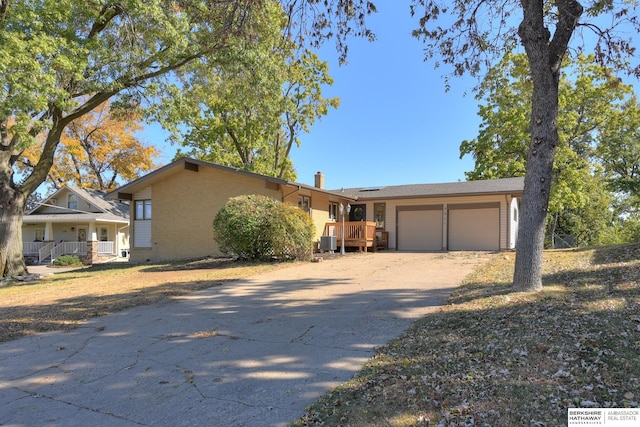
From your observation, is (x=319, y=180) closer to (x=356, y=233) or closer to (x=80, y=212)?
(x=356, y=233)

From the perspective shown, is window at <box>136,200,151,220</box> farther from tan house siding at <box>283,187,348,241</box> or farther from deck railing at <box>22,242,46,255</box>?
deck railing at <box>22,242,46,255</box>

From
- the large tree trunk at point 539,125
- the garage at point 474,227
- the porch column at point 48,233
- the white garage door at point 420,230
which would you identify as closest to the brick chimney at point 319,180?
the white garage door at point 420,230

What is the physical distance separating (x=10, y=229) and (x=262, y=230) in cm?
902

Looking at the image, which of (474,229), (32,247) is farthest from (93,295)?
(32,247)

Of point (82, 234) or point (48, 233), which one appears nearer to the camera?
point (48, 233)

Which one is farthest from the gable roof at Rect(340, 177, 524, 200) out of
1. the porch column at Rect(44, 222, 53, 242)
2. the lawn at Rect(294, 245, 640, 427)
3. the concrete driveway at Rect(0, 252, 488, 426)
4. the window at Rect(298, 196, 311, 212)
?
the porch column at Rect(44, 222, 53, 242)

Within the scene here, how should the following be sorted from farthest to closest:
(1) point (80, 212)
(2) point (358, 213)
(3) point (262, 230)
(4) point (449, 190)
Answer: (1) point (80, 212), (2) point (358, 213), (4) point (449, 190), (3) point (262, 230)

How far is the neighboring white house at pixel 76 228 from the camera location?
83.5ft

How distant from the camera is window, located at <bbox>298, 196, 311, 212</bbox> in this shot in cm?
1748

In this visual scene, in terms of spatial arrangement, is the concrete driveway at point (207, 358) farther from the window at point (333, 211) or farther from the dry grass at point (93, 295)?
the window at point (333, 211)

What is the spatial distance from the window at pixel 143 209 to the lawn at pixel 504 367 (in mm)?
17474

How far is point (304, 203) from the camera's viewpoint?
1780 cm

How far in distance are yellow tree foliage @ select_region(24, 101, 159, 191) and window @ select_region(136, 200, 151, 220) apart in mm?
11963

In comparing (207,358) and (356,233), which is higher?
(356,233)
